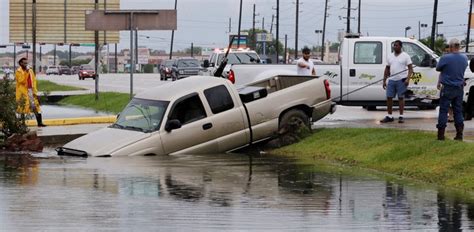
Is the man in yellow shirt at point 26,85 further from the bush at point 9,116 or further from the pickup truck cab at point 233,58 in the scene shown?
the pickup truck cab at point 233,58

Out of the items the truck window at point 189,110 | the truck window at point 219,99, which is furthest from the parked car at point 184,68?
the truck window at point 189,110

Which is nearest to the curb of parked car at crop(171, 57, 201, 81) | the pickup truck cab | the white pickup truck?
the white pickup truck

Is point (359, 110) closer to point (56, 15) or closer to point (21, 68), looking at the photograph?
point (21, 68)

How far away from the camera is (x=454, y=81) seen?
1628 cm

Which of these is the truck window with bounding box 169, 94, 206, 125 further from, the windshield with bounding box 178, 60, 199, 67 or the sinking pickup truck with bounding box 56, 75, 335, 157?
the windshield with bounding box 178, 60, 199, 67

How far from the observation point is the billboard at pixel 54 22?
176 feet

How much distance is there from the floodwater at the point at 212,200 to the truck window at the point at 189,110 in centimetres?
216

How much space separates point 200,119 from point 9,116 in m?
4.03

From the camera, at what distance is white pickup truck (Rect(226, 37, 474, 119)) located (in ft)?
79.5

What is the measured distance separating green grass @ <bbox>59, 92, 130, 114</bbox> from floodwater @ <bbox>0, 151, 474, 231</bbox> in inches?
634

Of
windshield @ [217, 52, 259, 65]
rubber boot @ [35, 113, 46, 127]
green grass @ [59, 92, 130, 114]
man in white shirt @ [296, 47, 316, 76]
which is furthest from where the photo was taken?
windshield @ [217, 52, 259, 65]

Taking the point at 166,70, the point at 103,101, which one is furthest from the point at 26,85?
the point at 166,70

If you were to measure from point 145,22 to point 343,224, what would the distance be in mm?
15574

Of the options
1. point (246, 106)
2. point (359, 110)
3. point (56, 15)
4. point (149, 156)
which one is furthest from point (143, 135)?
point (56, 15)
